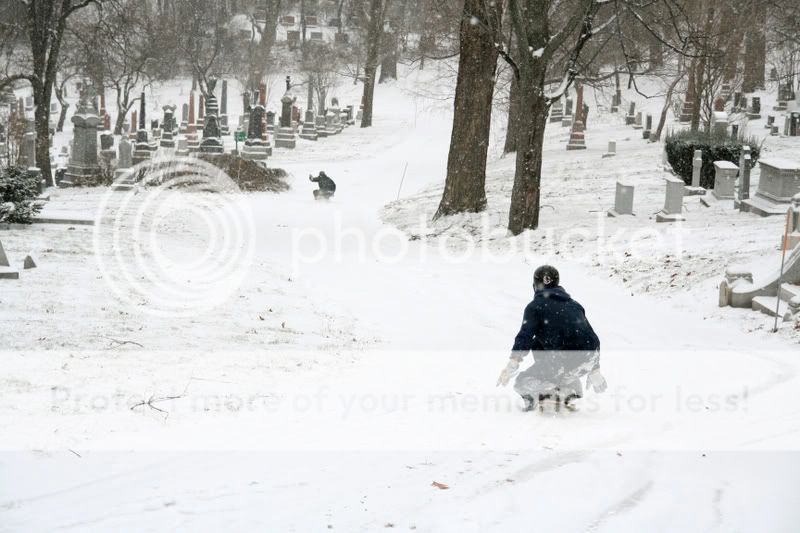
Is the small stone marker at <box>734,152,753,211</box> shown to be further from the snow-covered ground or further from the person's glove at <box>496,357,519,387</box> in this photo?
the person's glove at <box>496,357,519,387</box>

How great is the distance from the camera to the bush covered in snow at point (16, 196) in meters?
14.7

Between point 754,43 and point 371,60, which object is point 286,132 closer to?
point 371,60

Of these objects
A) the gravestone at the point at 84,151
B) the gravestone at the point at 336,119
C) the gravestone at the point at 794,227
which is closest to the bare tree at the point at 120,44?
the gravestone at the point at 84,151

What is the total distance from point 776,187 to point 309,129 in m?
28.1

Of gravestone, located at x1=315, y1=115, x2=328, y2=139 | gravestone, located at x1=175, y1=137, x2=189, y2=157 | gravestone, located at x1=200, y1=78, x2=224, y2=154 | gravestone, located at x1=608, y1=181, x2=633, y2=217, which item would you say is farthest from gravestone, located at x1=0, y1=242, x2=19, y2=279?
gravestone, located at x1=315, y1=115, x2=328, y2=139

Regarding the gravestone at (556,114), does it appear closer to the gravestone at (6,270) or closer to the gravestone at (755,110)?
the gravestone at (755,110)

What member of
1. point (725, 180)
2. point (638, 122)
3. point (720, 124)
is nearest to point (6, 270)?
point (725, 180)

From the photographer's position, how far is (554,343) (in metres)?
6.80

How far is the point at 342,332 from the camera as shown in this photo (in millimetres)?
10305

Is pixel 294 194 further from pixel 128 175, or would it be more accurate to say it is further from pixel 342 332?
pixel 342 332

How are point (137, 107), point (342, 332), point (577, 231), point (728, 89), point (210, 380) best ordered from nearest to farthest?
1. point (210, 380)
2. point (342, 332)
3. point (577, 231)
4. point (728, 89)
5. point (137, 107)

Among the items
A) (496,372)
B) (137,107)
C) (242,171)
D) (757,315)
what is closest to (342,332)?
(496,372)

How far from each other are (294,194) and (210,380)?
1879 cm

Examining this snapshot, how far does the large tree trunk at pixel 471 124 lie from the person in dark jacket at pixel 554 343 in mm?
11656
